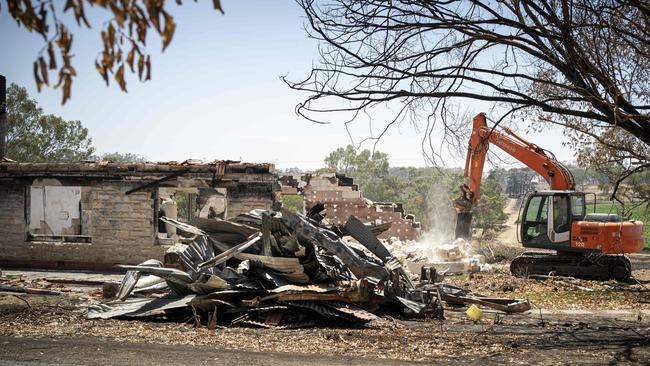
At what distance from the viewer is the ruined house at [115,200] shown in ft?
55.5

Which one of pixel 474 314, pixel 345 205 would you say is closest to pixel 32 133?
pixel 345 205

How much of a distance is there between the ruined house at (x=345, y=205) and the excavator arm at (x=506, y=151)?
17.1 feet

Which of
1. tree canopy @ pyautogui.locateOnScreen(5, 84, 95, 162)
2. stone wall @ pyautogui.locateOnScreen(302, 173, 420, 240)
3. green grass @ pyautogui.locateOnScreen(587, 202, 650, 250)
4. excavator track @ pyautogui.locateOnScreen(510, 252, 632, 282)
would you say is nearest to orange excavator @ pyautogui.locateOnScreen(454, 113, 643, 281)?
excavator track @ pyautogui.locateOnScreen(510, 252, 632, 282)

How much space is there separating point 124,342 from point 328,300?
3250mm

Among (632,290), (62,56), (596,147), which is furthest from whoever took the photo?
(596,147)

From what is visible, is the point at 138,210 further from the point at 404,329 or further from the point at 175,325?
the point at 404,329

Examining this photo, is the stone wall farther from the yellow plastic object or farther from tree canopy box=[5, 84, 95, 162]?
tree canopy box=[5, 84, 95, 162]

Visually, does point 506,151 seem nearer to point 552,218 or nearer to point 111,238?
point 552,218

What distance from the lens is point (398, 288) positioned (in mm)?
10992

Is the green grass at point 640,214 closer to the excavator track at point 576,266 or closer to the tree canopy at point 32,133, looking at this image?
the excavator track at point 576,266

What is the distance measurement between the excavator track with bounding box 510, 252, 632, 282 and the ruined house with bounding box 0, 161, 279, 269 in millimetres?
7056

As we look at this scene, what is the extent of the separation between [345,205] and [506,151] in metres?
8.35

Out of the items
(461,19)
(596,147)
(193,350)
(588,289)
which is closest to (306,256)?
(193,350)

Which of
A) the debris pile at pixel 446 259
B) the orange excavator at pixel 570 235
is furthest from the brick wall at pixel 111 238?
the orange excavator at pixel 570 235
